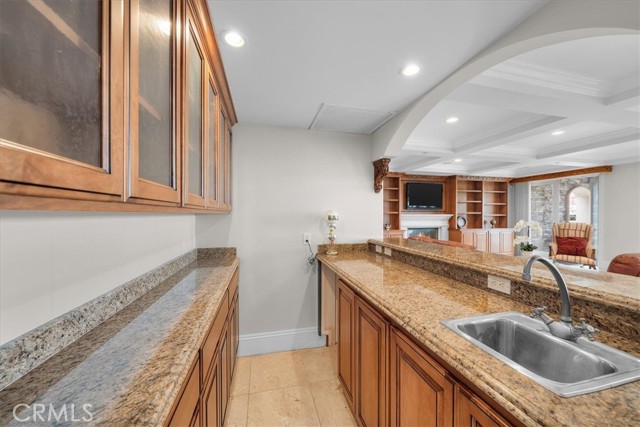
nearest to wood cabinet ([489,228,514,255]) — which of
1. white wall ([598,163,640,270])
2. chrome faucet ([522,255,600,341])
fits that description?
white wall ([598,163,640,270])

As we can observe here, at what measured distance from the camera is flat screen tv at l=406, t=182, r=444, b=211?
6582 mm

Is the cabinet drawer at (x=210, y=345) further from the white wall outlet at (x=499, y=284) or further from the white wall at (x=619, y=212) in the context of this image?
the white wall at (x=619, y=212)

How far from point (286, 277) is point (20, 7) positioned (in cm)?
251

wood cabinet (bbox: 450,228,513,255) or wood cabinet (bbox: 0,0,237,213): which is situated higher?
wood cabinet (bbox: 0,0,237,213)

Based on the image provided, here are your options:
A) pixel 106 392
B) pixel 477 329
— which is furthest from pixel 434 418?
pixel 106 392

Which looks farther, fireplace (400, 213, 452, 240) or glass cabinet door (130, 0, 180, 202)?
fireplace (400, 213, 452, 240)

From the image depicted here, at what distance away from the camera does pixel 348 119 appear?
250 cm

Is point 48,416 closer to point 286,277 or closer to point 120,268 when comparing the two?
point 120,268

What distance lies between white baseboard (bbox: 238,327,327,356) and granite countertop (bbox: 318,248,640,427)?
1305mm

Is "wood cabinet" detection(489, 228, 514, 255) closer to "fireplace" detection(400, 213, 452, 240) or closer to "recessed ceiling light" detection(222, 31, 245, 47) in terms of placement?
"fireplace" detection(400, 213, 452, 240)

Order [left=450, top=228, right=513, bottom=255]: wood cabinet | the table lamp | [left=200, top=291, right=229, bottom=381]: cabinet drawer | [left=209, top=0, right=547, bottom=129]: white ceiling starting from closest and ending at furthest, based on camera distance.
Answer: [left=200, top=291, right=229, bottom=381]: cabinet drawer
[left=209, top=0, right=547, bottom=129]: white ceiling
the table lamp
[left=450, top=228, right=513, bottom=255]: wood cabinet

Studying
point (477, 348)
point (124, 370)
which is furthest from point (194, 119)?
point (477, 348)

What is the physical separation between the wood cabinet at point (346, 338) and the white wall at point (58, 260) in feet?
4.31

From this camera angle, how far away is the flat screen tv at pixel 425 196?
6.58 metres
